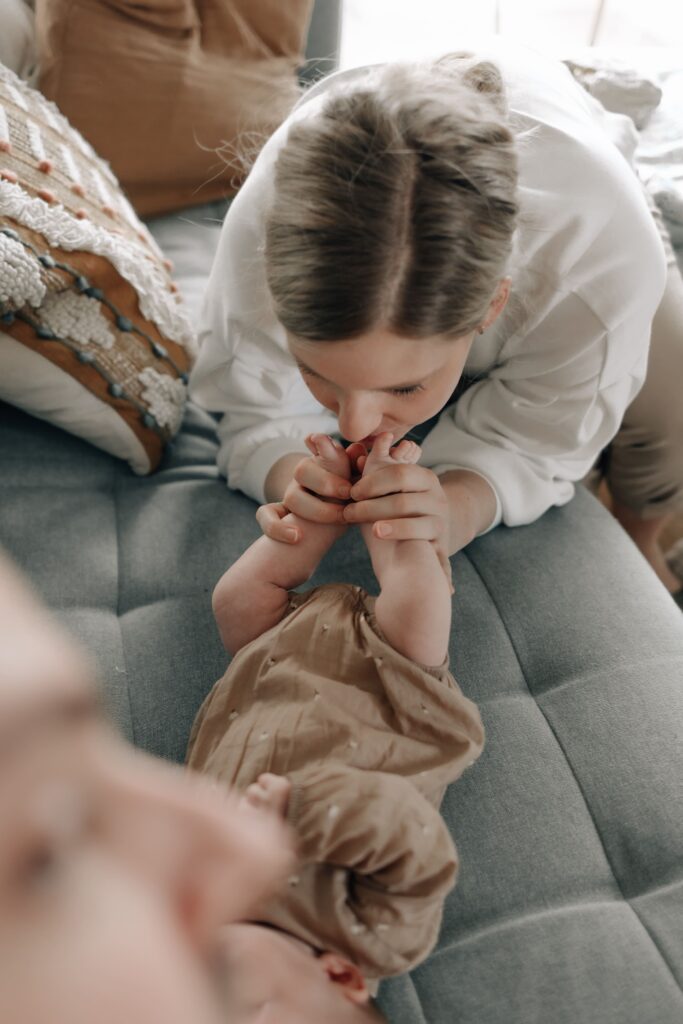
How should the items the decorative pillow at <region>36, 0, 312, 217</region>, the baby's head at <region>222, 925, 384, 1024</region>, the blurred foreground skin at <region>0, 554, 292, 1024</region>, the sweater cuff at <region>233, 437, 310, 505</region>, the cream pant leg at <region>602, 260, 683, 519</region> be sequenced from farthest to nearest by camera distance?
the decorative pillow at <region>36, 0, 312, 217</region> < the cream pant leg at <region>602, 260, 683, 519</region> < the sweater cuff at <region>233, 437, 310, 505</region> < the baby's head at <region>222, 925, 384, 1024</region> < the blurred foreground skin at <region>0, 554, 292, 1024</region>

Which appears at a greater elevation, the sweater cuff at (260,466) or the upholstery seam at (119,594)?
the sweater cuff at (260,466)

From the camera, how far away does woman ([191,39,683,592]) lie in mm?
684

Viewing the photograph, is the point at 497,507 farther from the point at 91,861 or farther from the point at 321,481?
the point at 91,861

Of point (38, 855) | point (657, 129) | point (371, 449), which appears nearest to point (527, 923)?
point (371, 449)

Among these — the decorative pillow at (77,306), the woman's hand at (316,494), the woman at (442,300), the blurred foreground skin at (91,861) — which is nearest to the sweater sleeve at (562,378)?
the woman at (442,300)

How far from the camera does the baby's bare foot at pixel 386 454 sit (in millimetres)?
824

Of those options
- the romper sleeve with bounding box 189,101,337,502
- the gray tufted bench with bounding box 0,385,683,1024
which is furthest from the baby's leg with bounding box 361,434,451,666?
the romper sleeve with bounding box 189,101,337,502

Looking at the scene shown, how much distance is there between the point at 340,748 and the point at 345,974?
16 centimetres

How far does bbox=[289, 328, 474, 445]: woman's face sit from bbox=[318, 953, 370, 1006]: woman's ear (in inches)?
17.4

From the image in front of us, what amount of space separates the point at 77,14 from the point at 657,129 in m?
0.97

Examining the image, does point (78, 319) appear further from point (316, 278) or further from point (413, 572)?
point (413, 572)

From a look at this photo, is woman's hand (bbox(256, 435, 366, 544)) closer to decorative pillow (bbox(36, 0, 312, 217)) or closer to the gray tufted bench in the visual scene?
the gray tufted bench

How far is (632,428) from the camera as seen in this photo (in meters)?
1.24

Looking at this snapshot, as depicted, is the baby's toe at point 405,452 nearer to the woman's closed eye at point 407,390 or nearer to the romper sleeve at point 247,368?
the woman's closed eye at point 407,390
